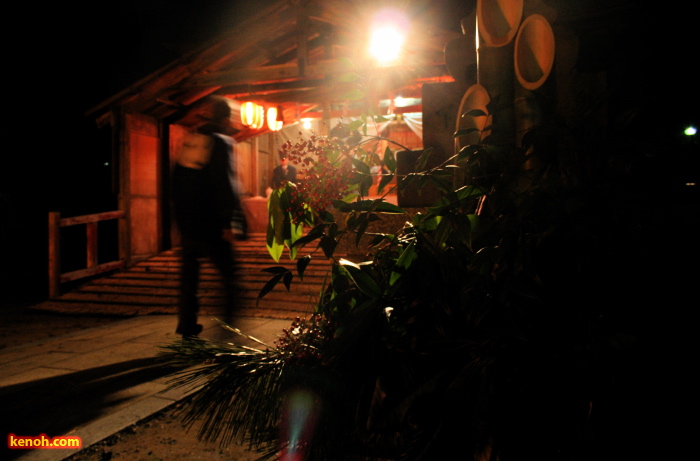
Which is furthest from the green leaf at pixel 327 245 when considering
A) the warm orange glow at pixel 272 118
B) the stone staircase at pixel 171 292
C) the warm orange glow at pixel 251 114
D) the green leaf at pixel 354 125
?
the warm orange glow at pixel 272 118

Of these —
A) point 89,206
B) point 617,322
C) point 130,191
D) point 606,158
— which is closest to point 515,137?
point 606,158

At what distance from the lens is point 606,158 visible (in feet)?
3.41

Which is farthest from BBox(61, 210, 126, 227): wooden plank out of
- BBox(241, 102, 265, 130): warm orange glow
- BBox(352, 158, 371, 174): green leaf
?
BBox(352, 158, 371, 174): green leaf

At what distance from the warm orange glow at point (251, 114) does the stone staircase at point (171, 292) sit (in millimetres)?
3012

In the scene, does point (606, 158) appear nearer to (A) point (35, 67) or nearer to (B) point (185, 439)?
(B) point (185, 439)

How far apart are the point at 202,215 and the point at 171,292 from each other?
3.80 meters

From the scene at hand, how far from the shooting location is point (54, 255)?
276 inches

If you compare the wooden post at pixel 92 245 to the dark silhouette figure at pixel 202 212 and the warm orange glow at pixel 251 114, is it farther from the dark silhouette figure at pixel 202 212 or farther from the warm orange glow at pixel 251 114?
the dark silhouette figure at pixel 202 212

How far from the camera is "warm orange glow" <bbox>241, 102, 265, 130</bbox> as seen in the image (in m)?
9.36

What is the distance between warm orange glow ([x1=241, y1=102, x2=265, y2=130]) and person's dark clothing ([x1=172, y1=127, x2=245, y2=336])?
6.17m
